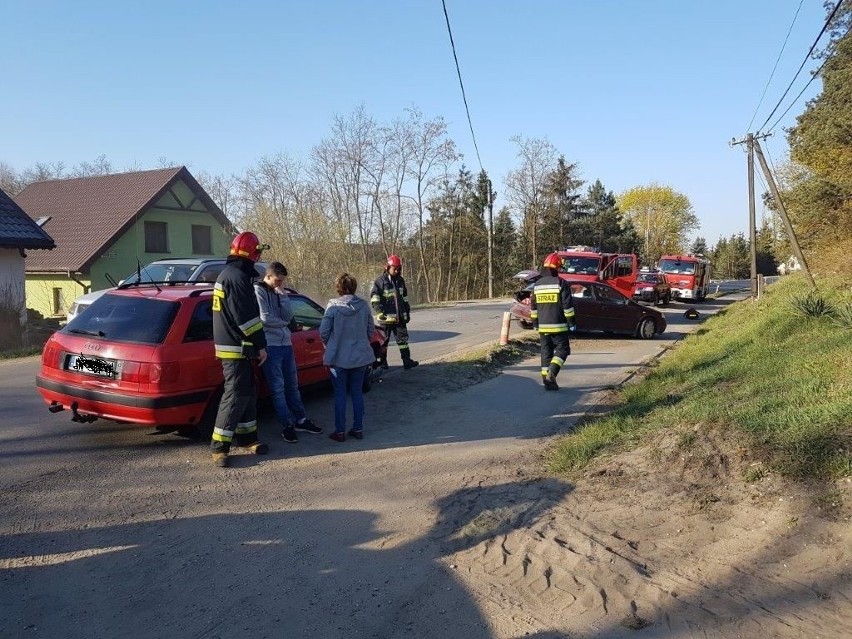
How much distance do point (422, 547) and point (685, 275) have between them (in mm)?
31939

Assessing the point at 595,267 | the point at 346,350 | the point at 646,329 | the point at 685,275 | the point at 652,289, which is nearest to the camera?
the point at 346,350

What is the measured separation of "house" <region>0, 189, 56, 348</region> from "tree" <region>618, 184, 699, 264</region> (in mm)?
72287

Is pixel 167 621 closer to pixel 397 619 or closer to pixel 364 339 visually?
pixel 397 619

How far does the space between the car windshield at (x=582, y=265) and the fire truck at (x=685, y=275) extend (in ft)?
39.6

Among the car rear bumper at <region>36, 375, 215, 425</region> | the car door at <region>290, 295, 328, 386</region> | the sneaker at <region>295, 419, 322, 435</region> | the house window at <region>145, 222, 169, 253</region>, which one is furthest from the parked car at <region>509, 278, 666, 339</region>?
the house window at <region>145, 222, 169, 253</region>

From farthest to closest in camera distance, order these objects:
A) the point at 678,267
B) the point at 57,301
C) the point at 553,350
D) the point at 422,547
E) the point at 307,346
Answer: the point at 678,267, the point at 57,301, the point at 553,350, the point at 307,346, the point at 422,547

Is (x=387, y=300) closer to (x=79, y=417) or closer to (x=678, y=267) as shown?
(x=79, y=417)

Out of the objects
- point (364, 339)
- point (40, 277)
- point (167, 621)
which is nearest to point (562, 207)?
point (40, 277)

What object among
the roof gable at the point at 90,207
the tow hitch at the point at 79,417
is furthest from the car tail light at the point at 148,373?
the roof gable at the point at 90,207

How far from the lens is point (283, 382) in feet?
21.9

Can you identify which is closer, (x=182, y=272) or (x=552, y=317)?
(x=552, y=317)

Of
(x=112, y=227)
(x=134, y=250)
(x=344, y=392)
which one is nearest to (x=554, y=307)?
(x=344, y=392)

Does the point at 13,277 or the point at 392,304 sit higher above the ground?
the point at 13,277

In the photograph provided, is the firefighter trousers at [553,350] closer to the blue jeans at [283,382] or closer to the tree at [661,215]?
the blue jeans at [283,382]
